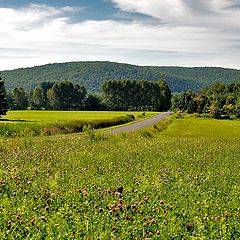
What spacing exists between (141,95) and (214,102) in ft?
123

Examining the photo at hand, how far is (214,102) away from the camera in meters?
137

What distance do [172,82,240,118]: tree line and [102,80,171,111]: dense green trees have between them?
888 cm

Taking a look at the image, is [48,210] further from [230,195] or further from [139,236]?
[230,195]

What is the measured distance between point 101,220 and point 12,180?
3.76 m

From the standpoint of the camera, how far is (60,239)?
5547mm

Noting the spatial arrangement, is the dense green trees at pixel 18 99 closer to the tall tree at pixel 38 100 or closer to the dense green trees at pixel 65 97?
the tall tree at pixel 38 100

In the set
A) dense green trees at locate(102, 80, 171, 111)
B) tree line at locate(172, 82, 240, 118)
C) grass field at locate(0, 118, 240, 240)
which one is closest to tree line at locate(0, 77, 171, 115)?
dense green trees at locate(102, 80, 171, 111)

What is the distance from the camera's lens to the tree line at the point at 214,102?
127875mm

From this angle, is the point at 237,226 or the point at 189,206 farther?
the point at 189,206

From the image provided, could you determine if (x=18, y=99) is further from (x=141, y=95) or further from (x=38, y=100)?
(x=141, y=95)

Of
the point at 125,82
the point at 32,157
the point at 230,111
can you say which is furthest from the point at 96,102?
the point at 32,157

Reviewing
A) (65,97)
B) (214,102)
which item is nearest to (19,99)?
(65,97)

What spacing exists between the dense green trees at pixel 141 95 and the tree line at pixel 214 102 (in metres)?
8.88

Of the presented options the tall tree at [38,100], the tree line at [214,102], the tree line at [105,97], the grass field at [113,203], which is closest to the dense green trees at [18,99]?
the tree line at [105,97]
